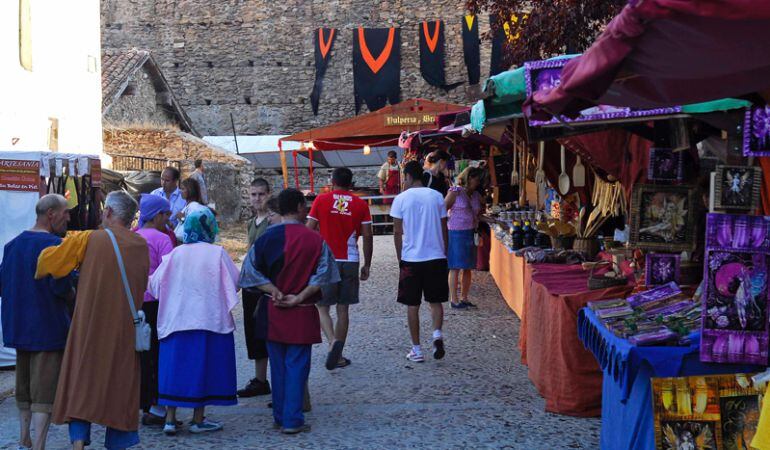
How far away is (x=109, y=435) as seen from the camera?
16.7ft

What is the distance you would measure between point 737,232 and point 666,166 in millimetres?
1963

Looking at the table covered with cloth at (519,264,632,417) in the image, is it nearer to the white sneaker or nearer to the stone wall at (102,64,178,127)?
the white sneaker

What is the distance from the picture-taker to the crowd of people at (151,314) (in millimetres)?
4992

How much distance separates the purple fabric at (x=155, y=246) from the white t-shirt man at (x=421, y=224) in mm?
2401

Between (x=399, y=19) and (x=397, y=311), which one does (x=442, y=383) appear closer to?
(x=397, y=311)

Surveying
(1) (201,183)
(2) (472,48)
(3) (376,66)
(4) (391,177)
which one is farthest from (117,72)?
(1) (201,183)

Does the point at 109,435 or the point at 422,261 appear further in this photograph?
the point at 422,261

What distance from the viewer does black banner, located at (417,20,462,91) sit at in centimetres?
3547

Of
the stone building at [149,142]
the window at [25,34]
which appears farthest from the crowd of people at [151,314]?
the stone building at [149,142]

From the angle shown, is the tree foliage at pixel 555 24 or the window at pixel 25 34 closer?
the tree foliage at pixel 555 24

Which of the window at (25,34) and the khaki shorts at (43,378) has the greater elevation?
the window at (25,34)

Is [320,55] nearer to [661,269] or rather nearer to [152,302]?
[152,302]

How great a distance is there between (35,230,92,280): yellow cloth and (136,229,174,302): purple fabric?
1018 mm

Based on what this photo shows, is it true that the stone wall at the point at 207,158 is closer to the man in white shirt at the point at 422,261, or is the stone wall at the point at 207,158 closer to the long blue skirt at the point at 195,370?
the man in white shirt at the point at 422,261
